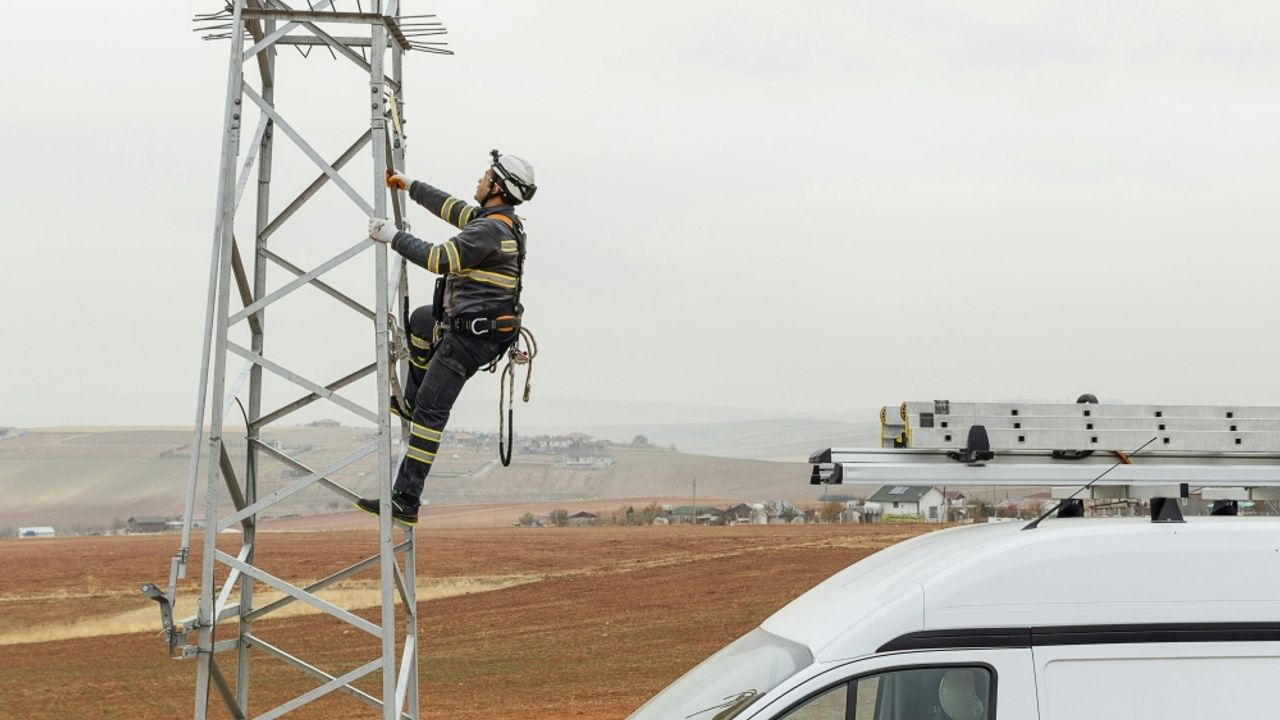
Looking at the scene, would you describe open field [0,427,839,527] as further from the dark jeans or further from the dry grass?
the dark jeans

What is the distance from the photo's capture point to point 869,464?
5.33m

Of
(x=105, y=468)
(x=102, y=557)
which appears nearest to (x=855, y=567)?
(x=102, y=557)

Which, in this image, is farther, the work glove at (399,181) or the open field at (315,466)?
the open field at (315,466)

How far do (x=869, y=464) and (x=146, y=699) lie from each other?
2219 centimetres

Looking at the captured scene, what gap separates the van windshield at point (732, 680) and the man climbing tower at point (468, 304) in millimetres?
3221

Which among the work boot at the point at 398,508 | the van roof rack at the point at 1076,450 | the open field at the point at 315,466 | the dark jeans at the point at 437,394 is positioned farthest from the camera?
the open field at the point at 315,466

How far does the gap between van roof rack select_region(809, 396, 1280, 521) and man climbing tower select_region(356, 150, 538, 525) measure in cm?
329

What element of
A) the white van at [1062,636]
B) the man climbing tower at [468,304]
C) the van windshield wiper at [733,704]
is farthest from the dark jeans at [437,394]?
the white van at [1062,636]

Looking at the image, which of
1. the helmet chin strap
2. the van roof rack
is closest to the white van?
the van roof rack

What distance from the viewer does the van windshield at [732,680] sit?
4.62 metres

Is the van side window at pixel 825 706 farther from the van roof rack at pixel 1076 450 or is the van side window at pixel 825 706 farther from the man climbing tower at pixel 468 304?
the man climbing tower at pixel 468 304

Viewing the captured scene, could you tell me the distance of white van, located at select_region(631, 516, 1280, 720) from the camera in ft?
14.6

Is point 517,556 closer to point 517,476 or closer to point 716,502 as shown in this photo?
point 716,502

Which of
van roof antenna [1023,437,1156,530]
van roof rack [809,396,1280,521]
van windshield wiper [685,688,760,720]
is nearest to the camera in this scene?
van windshield wiper [685,688,760,720]
